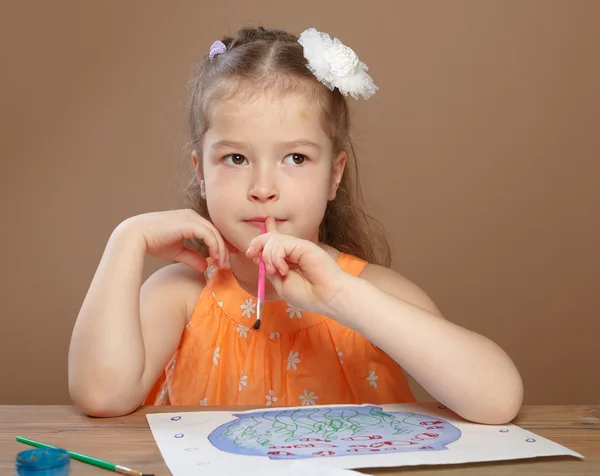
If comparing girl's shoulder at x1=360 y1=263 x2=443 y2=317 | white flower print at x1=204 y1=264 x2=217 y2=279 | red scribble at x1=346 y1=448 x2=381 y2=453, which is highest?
white flower print at x1=204 y1=264 x2=217 y2=279

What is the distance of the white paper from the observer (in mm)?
920

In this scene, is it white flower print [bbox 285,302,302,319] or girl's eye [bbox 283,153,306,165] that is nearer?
girl's eye [bbox 283,153,306,165]

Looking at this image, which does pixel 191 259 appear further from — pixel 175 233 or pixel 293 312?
pixel 293 312

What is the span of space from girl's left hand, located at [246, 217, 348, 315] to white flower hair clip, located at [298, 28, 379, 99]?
35 cm

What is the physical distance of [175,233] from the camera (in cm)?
137

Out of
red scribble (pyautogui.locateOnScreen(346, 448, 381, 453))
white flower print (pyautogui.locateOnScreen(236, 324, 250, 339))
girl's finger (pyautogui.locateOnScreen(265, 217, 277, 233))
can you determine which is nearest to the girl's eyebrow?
girl's finger (pyautogui.locateOnScreen(265, 217, 277, 233))

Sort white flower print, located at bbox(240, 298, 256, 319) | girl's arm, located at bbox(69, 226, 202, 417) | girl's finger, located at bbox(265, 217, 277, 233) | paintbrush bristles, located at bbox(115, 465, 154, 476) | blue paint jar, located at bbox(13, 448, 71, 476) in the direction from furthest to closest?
white flower print, located at bbox(240, 298, 256, 319) < girl's finger, located at bbox(265, 217, 277, 233) < girl's arm, located at bbox(69, 226, 202, 417) < paintbrush bristles, located at bbox(115, 465, 154, 476) < blue paint jar, located at bbox(13, 448, 71, 476)

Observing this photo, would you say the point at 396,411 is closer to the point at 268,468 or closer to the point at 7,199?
the point at 268,468

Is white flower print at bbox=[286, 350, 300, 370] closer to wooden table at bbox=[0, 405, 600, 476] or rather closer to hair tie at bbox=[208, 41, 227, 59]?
wooden table at bbox=[0, 405, 600, 476]

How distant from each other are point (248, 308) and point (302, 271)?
34 cm

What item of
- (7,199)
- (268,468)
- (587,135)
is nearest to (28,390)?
(7,199)

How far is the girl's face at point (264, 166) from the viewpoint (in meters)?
1.37

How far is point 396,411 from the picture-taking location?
1.14m

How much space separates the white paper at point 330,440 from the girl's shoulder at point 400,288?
0.99ft
